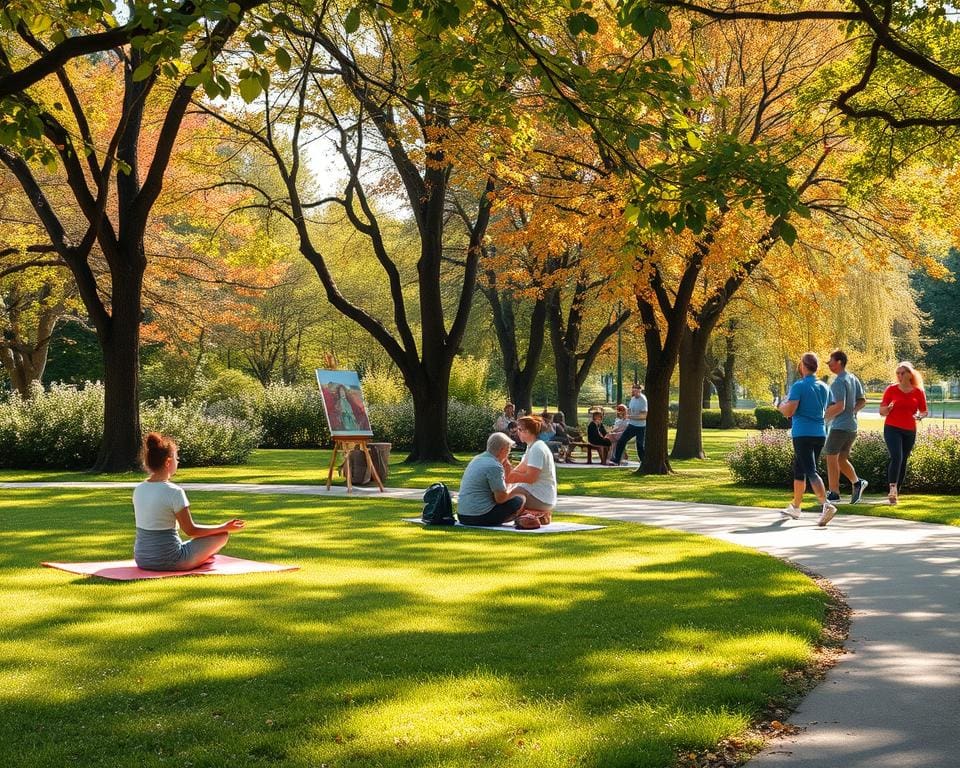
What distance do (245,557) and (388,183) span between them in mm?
21297

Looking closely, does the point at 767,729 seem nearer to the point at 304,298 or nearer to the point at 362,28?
the point at 362,28

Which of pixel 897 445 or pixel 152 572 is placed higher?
pixel 897 445

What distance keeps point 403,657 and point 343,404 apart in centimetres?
1460

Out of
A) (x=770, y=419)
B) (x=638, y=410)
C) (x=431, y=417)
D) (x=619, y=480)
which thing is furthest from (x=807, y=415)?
(x=770, y=419)

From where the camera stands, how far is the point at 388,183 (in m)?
31.2

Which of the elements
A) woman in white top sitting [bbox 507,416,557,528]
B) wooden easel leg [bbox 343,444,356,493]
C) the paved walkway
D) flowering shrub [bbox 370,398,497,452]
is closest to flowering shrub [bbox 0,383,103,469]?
wooden easel leg [bbox 343,444,356,493]

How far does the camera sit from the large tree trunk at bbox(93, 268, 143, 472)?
2411cm

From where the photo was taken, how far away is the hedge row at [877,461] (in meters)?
20.0

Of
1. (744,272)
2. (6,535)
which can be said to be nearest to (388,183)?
(744,272)

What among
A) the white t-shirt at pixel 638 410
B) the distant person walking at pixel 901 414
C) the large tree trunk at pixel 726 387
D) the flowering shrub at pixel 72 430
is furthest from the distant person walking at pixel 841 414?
the large tree trunk at pixel 726 387

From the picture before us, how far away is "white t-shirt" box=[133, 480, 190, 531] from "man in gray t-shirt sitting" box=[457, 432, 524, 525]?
463 cm

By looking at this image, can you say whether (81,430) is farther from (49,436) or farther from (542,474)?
(542,474)

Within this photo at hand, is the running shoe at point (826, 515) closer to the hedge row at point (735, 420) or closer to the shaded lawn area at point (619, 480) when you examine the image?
the shaded lawn area at point (619, 480)

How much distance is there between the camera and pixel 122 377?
2417 cm
